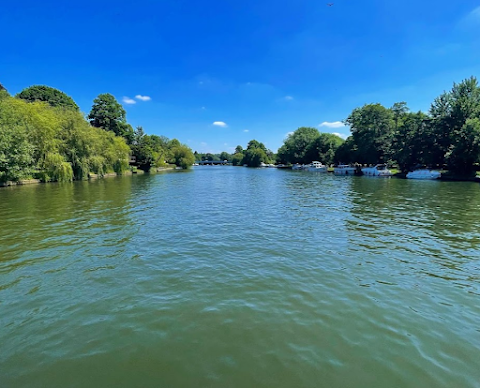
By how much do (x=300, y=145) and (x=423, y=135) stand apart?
8657cm

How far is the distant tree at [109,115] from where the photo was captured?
98.8 metres

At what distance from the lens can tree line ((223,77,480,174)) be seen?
5316 cm

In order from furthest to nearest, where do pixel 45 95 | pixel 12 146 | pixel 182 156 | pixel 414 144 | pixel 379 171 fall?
pixel 182 156 < pixel 45 95 < pixel 379 171 < pixel 414 144 < pixel 12 146

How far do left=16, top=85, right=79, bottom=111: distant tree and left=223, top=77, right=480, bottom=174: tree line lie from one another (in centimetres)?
9479

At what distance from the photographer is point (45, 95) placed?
9488 cm

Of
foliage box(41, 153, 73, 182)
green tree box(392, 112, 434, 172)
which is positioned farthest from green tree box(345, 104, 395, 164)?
foliage box(41, 153, 73, 182)

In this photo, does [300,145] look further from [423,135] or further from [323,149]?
[423,135]

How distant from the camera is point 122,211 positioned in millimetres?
20828

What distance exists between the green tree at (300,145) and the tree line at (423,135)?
35.1 meters

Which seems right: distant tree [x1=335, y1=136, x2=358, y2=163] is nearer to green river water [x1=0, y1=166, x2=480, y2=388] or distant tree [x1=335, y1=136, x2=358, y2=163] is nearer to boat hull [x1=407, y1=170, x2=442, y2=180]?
boat hull [x1=407, y1=170, x2=442, y2=180]

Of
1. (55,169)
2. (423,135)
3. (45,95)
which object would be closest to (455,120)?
(423,135)

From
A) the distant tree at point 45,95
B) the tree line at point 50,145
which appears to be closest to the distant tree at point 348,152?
the tree line at point 50,145

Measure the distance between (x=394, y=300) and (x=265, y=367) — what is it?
4.50 meters

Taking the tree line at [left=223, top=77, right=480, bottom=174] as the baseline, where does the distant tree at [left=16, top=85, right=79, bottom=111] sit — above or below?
above
